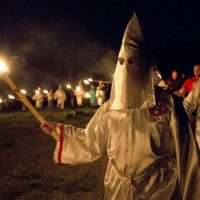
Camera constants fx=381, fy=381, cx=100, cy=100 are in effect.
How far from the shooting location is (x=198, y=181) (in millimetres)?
3105

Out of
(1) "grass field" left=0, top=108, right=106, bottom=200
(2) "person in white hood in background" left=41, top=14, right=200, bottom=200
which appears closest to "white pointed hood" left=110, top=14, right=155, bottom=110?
(2) "person in white hood in background" left=41, top=14, right=200, bottom=200

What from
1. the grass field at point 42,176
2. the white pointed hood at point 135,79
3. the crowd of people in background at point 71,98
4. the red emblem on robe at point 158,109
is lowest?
the grass field at point 42,176

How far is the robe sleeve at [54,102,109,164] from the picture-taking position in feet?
12.0

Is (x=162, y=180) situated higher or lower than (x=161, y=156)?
lower

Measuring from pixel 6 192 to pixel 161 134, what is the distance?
4.31 m

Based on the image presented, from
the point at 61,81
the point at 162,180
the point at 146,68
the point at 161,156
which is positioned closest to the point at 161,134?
the point at 161,156

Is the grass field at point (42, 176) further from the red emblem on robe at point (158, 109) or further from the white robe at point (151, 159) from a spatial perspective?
the red emblem on robe at point (158, 109)

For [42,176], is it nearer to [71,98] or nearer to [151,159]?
[151,159]

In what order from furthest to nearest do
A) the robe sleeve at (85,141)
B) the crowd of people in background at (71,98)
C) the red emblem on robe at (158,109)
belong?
the crowd of people in background at (71,98) → the robe sleeve at (85,141) → the red emblem on robe at (158,109)

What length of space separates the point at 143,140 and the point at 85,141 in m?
0.80

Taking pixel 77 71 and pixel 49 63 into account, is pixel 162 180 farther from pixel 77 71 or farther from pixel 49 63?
pixel 49 63

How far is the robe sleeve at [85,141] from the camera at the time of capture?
3668 millimetres

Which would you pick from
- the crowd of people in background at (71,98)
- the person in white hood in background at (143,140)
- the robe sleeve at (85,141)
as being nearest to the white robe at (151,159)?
the person in white hood in background at (143,140)

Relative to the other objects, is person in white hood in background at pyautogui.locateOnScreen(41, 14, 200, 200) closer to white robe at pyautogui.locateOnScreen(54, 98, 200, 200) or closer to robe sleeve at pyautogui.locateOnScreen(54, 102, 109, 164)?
white robe at pyautogui.locateOnScreen(54, 98, 200, 200)
